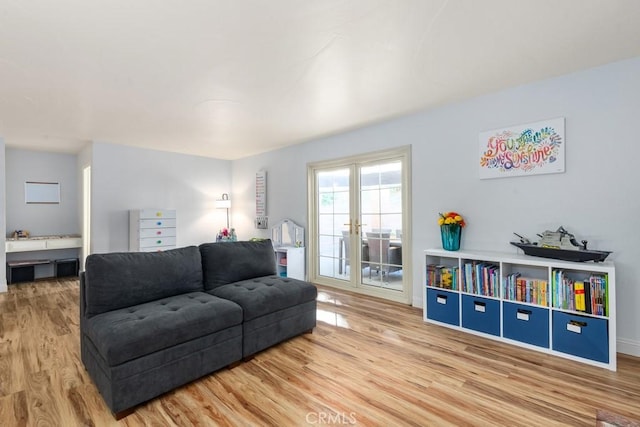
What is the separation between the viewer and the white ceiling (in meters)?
1.80

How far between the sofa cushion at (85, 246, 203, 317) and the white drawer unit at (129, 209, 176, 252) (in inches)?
107

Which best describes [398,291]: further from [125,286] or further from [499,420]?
[125,286]

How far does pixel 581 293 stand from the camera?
2.37m

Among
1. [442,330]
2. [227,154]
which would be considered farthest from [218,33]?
[227,154]

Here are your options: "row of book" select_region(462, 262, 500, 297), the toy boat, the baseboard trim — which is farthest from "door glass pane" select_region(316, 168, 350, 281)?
the baseboard trim

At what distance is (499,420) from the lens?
5.68ft

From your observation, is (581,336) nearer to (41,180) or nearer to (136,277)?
(136,277)

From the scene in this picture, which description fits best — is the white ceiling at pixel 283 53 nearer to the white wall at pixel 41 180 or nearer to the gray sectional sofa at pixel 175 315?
the gray sectional sofa at pixel 175 315

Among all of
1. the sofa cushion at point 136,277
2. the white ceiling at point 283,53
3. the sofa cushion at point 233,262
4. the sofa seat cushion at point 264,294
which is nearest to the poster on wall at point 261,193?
the white ceiling at point 283,53

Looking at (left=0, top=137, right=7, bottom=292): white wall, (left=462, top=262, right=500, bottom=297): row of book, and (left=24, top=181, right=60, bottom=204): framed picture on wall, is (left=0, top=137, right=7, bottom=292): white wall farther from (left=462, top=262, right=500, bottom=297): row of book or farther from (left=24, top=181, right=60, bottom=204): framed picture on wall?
(left=462, top=262, right=500, bottom=297): row of book

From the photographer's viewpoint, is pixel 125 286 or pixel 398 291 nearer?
pixel 125 286

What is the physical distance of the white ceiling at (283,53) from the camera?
180 cm

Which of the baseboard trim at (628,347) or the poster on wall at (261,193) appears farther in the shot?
the poster on wall at (261,193)

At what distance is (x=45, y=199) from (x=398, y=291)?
648cm
